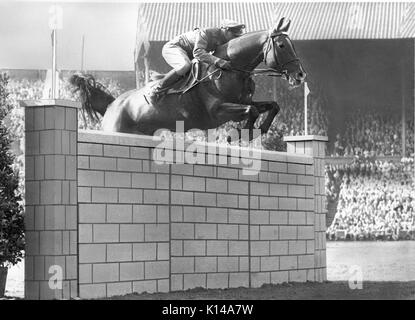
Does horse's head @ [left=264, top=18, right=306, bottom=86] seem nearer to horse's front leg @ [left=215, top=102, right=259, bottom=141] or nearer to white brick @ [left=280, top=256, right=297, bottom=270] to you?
horse's front leg @ [left=215, top=102, right=259, bottom=141]

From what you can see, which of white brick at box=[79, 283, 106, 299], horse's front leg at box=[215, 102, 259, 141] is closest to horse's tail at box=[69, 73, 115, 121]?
horse's front leg at box=[215, 102, 259, 141]

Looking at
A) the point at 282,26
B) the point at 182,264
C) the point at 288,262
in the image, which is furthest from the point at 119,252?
the point at 288,262

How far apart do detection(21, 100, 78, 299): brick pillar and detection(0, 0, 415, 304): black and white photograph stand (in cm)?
1

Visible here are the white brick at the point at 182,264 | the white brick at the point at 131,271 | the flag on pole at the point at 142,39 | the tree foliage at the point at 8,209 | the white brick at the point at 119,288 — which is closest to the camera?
the tree foliage at the point at 8,209

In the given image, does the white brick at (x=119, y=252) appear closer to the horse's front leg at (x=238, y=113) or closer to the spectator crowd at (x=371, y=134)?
the horse's front leg at (x=238, y=113)

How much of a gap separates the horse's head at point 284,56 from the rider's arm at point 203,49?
0.72 metres

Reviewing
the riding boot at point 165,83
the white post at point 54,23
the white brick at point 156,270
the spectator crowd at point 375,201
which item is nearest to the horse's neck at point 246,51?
the riding boot at point 165,83

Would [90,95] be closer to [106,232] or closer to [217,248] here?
[217,248]

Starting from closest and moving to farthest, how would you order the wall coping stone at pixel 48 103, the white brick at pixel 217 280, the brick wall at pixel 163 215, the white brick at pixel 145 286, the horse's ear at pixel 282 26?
1. the wall coping stone at pixel 48 103
2. the brick wall at pixel 163 215
3. the white brick at pixel 145 286
4. the white brick at pixel 217 280
5. the horse's ear at pixel 282 26

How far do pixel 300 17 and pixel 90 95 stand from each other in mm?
4836

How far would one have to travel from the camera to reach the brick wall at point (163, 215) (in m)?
11.5

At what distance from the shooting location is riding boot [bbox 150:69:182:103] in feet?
46.8

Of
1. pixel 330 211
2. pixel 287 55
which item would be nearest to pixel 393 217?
pixel 330 211
